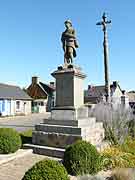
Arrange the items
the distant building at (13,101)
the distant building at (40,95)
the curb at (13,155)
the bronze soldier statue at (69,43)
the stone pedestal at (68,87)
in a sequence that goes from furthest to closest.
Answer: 1. the distant building at (40,95)
2. the distant building at (13,101)
3. the bronze soldier statue at (69,43)
4. the stone pedestal at (68,87)
5. the curb at (13,155)

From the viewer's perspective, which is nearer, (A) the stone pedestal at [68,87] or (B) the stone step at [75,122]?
(B) the stone step at [75,122]

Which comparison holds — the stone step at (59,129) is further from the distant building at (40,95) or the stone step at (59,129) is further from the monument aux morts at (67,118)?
the distant building at (40,95)

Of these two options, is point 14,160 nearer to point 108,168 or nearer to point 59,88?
point 108,168

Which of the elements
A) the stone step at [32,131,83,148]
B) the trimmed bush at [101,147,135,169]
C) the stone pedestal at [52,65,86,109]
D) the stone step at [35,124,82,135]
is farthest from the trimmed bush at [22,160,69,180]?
the stone pedestal at [52,65,86,109]

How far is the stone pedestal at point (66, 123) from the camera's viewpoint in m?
8.52

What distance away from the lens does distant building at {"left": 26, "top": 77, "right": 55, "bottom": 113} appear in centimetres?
4347

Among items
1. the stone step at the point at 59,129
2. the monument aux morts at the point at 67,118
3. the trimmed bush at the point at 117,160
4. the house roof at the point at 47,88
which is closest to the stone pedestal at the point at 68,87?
the monument aux morts at the point at 67,118

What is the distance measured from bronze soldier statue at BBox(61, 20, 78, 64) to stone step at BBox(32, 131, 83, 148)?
3.07 metres

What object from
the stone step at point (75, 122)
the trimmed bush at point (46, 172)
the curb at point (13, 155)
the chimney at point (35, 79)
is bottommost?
the curb at point (13, 155)

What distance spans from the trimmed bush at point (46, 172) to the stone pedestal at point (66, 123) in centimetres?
323

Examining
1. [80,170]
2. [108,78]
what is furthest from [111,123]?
[108,78]

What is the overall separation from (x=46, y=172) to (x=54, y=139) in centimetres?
411

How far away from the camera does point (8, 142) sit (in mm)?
8125

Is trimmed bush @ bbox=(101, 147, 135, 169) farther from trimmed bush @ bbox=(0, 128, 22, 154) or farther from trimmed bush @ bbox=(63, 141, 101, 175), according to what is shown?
trimmed bush @ bbox=(0, 128, 22, 154)
